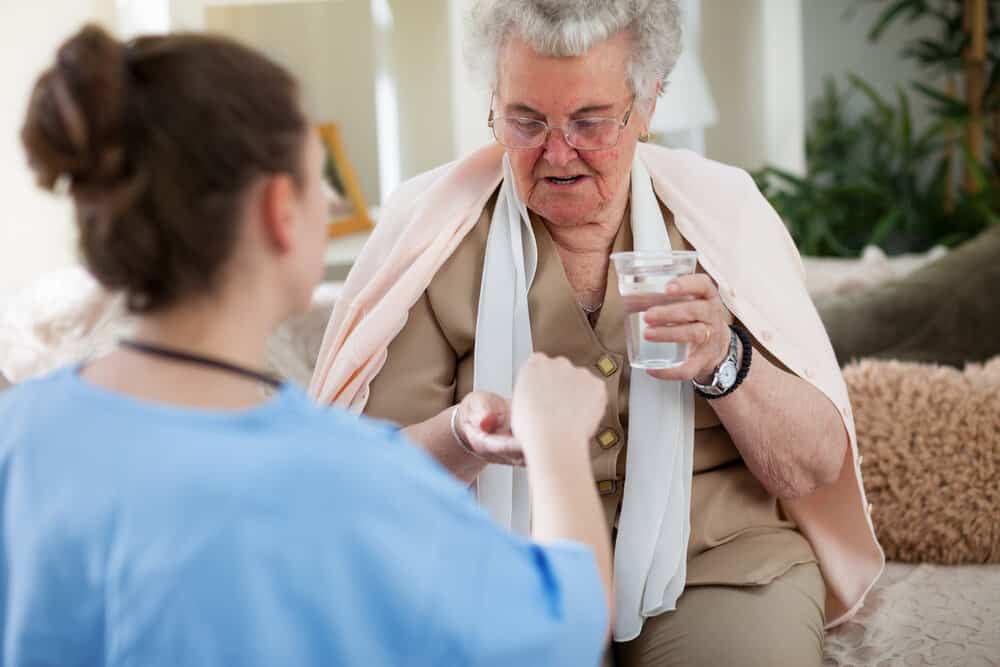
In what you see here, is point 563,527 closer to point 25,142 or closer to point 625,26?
point 25,142

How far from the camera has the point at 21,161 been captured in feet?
11.5

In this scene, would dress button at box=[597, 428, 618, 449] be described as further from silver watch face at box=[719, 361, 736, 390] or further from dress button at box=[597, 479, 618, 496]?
silver watch face at box=[719, 361, 736, 390]

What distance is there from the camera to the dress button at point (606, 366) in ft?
6.05

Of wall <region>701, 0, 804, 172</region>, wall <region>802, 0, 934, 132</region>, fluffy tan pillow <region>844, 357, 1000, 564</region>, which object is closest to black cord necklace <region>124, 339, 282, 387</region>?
fluffy tan pillow <region>844, 357, 1000, 564</region>

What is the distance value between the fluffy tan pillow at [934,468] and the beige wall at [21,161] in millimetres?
2314

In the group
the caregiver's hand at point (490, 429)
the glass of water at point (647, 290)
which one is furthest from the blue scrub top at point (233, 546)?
the glass of water at point (647, 290)

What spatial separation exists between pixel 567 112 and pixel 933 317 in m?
1.51

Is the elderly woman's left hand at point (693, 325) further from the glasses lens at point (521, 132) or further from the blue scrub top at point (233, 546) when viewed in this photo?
the blue scrub top at point (233, 546)

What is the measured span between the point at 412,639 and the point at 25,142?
51 cm

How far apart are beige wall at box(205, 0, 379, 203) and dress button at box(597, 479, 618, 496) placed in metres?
2.78

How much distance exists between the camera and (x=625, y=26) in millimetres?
1815

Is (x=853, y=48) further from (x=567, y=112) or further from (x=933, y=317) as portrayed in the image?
(x=567, y=112)

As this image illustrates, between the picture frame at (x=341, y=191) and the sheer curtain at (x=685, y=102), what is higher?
the sheer curtain at (x=685, y=102)

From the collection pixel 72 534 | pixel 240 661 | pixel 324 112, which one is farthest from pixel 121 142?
pixel 324 112
